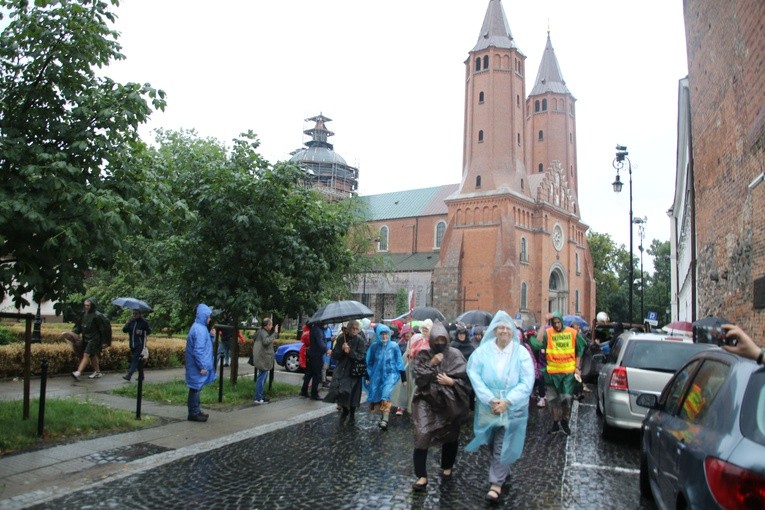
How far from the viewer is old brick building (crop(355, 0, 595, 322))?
5312 centimetres

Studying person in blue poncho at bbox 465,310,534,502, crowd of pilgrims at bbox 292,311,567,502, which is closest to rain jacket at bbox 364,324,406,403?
crowd of pilgrims at bbox 292,311,567,502

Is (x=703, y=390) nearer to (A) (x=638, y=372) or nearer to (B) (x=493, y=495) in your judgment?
(B) (x=493, y=495)

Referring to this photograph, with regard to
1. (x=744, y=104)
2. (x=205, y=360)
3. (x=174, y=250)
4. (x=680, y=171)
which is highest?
(x=680, y=171)

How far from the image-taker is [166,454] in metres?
7.43

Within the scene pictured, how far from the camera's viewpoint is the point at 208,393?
12.0 meters

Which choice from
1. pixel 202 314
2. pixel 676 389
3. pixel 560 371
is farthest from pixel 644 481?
pixel 202 314

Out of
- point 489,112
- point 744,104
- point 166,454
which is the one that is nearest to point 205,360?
point 166,454

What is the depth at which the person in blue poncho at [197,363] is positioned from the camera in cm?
955

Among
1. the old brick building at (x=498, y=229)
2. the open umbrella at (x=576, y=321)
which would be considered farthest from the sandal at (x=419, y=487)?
the old brick building at (x=498, y=229)

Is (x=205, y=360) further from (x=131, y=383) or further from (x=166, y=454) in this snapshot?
(x=131, y=383)

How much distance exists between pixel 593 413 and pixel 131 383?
9730mm

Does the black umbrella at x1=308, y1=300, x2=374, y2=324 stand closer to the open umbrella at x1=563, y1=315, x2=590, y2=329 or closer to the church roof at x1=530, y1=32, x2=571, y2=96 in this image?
the open umbrella at x1=563, y1=315, x2=590, y2=329

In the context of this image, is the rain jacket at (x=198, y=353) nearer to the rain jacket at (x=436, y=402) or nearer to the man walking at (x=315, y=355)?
the man walking at (x=315, y=355)

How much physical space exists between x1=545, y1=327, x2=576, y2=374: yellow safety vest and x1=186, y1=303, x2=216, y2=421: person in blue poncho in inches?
216
